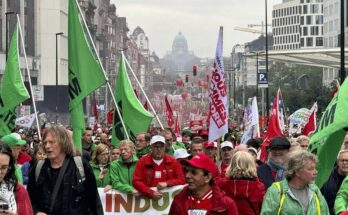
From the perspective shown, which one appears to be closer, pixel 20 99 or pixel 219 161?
pixel 219 161

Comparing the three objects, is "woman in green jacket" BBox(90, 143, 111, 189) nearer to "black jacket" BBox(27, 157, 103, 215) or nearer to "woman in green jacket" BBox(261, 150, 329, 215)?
"black jacket" BBox(27, 157, 103, 215)

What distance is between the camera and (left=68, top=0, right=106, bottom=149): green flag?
13.5m

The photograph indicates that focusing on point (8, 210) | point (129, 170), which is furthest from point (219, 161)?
point (8, 210)

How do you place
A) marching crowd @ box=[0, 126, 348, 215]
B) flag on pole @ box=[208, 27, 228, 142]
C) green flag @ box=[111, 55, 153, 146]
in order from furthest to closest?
green flag @ box=[111, 55, 153, 146], flag on pole @ box=[208, 27, 228, 142], marching crowd @ box=[0, 126, 348, 215]

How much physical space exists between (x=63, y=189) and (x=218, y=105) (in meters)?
6.97

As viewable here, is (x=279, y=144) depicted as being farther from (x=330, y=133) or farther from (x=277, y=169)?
(x=330, y=133)

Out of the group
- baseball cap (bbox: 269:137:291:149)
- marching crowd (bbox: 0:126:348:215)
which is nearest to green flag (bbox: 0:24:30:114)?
marching crowd (bbox: 0:126:348:215)

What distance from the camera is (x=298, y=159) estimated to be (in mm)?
7871

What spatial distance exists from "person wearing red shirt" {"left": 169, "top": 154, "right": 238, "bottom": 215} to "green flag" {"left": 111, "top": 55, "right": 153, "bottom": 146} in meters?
9.30

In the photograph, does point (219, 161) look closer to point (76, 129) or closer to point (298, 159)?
point (76, 129)

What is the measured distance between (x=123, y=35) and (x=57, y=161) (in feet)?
604

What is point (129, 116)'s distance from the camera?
17266mm

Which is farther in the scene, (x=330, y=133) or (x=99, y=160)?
(x=99, y=160)

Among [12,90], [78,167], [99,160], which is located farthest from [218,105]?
[78,167]
